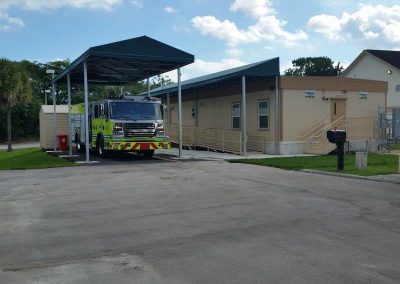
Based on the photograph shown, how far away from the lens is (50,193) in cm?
1094

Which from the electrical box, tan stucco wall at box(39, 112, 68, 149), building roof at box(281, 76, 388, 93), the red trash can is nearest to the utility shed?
tan stucco wall at box(39, 112, 68, 149)

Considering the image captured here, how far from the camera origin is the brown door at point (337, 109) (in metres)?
24.1

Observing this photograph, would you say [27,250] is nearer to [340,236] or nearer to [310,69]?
[340,236]

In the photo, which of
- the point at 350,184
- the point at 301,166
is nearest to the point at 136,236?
the point at 350,184

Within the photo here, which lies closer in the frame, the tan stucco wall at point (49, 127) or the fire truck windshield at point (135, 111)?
the fire truck windshield at point (135, 111)

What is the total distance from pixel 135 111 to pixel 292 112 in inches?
309

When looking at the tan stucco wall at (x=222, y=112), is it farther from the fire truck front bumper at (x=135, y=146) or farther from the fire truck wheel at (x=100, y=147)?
the fire truck wheel at (x=100, y=147)

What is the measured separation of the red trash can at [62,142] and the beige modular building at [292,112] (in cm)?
740

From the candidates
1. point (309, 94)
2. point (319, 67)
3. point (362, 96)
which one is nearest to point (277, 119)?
point (309, 94)

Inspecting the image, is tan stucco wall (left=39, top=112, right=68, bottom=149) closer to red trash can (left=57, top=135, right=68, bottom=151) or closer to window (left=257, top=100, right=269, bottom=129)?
red trash can (left=57, top=135, right=68, bottom=151)

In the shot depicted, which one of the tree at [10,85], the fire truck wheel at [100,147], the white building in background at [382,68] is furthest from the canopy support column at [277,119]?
the white building in background at [382,68]

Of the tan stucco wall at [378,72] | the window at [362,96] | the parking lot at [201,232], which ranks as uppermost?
the tan stucco wall at [378,72]

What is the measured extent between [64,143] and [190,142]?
7.26m

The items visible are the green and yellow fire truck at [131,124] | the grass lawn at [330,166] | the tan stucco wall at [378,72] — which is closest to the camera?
the grass lawn at [330,166]
